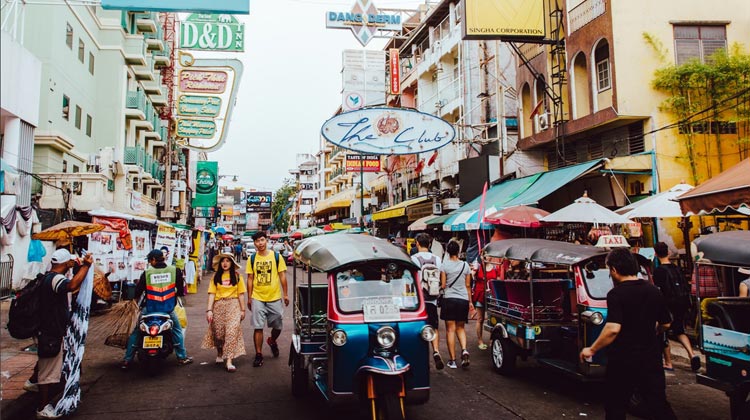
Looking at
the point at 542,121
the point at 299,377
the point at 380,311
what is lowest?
the point at 299,377

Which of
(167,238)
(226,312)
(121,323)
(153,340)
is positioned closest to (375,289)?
(226,312)

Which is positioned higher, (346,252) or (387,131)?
(387,131)

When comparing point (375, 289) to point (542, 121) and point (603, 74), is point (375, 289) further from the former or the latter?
point (542, 121)

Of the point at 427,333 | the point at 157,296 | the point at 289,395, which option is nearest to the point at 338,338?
the point at 427,333

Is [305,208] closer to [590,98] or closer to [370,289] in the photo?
[590,98]

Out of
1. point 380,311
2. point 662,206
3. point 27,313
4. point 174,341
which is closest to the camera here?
point 380,311

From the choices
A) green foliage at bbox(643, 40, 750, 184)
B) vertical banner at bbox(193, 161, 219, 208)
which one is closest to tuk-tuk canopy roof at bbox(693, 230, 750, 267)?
green foliage at bbox(643, 40, 750, 184)

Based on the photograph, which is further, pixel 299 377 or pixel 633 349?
pixel 299 377

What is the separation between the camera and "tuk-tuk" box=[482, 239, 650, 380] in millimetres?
5820

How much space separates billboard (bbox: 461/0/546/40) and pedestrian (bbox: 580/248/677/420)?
504 inches

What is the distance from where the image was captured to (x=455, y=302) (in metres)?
7.30

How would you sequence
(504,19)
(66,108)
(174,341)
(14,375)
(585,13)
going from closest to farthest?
(14,375) → (174,341) → (585,13) → (504,19) → (66,108)

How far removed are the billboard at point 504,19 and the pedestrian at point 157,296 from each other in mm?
11681

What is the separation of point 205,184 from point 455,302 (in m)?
28.5
